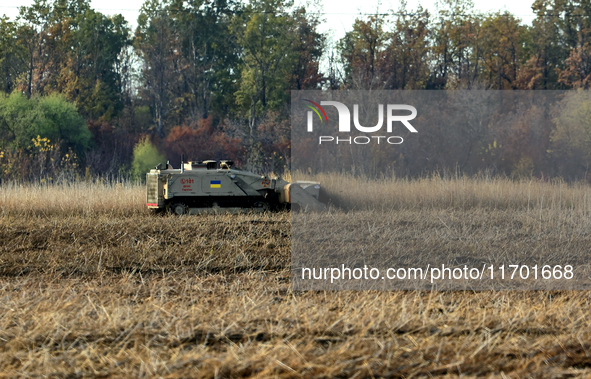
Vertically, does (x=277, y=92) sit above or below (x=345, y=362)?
above

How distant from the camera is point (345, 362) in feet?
14.5

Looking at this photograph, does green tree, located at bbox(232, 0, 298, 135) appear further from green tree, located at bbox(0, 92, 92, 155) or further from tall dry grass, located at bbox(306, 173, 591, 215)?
tall dry grass, located at bbox(306, 173, 591, 215)

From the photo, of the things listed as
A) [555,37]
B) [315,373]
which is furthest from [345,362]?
[555,37]

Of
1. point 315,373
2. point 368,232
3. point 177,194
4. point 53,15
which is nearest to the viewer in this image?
point 315,373

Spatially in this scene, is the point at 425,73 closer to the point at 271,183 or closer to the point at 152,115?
Answer: the point at 152,115

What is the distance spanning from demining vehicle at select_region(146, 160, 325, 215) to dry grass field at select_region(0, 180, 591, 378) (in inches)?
117

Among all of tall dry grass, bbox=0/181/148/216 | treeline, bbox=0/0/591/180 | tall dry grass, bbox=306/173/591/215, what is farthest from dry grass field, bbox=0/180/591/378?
treeline, bbox=0/0/591/180

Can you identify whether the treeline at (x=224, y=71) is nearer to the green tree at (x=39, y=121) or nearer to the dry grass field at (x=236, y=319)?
the green tree at (x=39, y=121)

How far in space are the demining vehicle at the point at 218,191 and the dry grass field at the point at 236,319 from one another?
2.98 meters

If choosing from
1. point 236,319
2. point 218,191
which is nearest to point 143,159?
point 218,191

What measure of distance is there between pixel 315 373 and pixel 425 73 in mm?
33787

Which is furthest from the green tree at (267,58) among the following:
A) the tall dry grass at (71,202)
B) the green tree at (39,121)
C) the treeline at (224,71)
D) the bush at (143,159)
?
the tall dry grass at (71,202)

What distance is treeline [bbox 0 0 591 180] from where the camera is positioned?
3541cm

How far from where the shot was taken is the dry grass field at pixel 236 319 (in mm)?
4453
